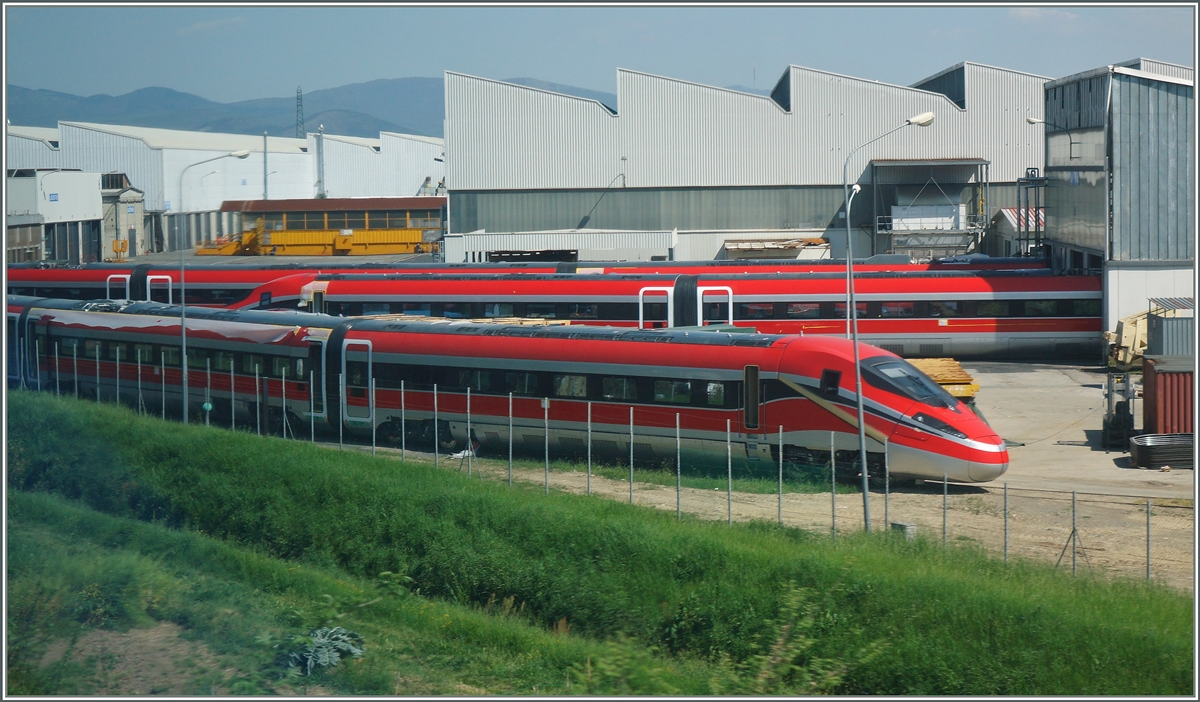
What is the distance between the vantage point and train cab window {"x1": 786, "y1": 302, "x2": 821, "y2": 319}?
3731 cm

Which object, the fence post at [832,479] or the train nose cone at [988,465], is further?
the train nose cone at [988,465]

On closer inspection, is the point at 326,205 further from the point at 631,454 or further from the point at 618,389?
the point at 631,454

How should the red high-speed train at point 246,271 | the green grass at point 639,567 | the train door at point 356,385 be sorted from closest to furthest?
1. the green grass at point 639,567
2. the train door at point 356,385
3. the red high-speed train at point 246,271

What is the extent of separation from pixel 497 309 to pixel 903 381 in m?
19.7

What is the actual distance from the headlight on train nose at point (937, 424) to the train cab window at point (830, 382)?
150 cm

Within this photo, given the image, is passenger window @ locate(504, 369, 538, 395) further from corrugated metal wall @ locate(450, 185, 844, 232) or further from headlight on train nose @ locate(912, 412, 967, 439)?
corrugated metal wall @ locate(450, 185, 844, 232)

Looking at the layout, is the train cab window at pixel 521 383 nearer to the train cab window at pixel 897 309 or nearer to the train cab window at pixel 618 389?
the train cab window at pixel 618 389

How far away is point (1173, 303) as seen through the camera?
3431cm

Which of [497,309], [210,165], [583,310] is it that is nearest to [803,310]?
[583,310]

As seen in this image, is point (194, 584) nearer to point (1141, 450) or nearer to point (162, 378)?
point (162, 378)

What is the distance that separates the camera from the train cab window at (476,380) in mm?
25297

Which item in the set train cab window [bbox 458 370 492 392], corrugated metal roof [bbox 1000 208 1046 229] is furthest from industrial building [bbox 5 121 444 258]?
corrugated metal roof [bbox 1000 208 1046 229]

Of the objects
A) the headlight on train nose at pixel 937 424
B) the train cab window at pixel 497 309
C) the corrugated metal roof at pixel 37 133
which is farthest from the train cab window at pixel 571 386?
the corrugated metal roof at pixel 37 133

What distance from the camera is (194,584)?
17.7 meters
